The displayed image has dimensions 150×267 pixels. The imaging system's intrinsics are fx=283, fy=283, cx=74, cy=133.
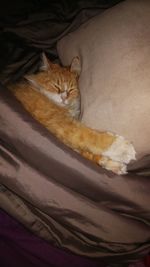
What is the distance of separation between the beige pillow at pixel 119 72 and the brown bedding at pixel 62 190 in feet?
0.46

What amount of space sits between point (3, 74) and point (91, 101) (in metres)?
0.45

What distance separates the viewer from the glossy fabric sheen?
843 millimetres

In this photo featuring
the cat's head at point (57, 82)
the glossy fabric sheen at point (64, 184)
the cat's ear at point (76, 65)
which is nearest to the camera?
the glossy fabric sheen at point (64, 184)

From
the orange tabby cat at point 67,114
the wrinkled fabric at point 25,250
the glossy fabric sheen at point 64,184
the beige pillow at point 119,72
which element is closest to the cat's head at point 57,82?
the orange tabby cat at point 67,114

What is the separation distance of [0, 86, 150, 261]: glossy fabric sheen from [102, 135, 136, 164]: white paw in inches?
2.7

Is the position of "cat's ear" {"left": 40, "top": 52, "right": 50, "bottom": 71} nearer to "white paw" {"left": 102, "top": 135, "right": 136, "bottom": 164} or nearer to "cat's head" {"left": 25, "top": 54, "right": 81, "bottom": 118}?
"cat's head" {"left": 25, "top": 54, "right": 81, "bottom": 118}

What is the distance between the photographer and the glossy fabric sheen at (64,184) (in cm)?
84

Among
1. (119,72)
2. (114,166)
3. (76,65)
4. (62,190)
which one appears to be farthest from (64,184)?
(76,65)

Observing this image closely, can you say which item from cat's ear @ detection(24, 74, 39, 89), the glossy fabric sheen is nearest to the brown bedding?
the glossy fabric sheen

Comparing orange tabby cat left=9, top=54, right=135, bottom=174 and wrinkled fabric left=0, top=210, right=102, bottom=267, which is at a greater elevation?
orange tabby cat left=9, top=54, right=135, bottom=174

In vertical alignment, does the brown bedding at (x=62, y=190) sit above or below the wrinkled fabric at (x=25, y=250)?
above

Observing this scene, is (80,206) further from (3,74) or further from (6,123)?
(3,74)

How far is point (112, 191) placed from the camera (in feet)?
2.77

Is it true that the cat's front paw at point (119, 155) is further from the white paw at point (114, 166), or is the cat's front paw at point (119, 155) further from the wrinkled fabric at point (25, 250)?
the wrinkled fabric at point (25, 250)
